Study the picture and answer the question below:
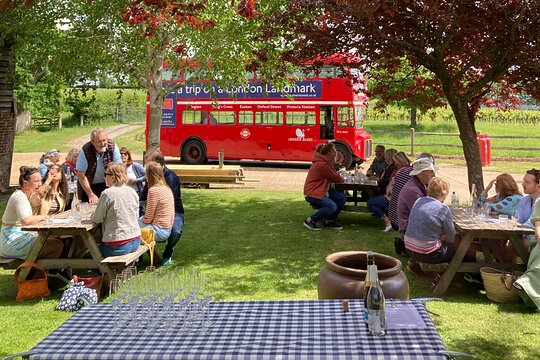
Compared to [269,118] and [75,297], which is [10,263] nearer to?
[75,297]

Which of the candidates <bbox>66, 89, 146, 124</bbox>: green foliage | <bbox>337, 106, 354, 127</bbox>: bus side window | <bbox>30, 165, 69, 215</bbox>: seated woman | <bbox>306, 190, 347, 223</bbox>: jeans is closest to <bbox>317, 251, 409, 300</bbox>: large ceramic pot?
<bbox>30, 165, 69, 215</bbox>: seated woman

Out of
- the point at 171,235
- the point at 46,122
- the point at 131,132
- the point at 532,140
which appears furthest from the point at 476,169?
the point at 46,122

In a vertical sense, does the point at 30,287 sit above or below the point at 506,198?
below

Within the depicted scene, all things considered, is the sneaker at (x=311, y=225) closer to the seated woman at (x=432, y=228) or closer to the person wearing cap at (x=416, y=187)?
the person wearing cap at (x=416, y=187)

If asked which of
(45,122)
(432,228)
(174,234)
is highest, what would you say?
(45,122)

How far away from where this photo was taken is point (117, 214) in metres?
5.84

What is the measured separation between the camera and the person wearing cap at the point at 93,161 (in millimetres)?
7199

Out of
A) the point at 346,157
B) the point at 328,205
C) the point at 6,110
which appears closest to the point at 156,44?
the point at 6,110

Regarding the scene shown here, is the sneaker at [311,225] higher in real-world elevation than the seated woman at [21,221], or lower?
lower

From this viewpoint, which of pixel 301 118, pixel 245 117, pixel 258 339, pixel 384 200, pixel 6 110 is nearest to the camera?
pixel 258 339

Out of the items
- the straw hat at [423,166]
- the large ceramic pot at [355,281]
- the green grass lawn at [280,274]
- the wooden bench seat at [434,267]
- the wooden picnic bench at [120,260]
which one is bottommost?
the green grass lawn at [280,274]

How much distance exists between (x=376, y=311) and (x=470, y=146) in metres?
6.66

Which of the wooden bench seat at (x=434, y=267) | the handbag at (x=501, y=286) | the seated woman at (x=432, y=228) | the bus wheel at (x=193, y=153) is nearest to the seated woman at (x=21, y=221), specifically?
the seated woman at (x=432, y=228)

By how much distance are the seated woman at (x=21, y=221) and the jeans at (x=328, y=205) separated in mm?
4418
